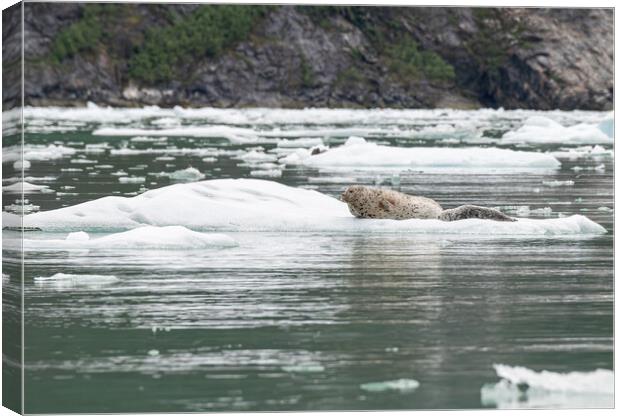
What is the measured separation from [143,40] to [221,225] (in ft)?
163

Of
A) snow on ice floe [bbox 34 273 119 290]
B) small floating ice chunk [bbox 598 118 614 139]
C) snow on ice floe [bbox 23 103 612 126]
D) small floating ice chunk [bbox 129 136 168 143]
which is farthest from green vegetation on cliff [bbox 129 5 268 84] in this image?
snow on ice floe [bbox 34 273 119 290]

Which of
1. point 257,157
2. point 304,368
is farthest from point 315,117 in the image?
point 304,368

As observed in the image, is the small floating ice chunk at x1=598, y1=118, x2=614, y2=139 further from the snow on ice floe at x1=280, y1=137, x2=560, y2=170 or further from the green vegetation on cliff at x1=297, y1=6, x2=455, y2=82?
the green vegetation on cliff at x1=297, y1=6, x2=455, y2=82

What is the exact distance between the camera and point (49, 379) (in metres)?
6.82

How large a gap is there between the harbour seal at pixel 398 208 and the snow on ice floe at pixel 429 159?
27.8 feet

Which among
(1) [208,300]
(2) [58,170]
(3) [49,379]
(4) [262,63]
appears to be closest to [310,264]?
(1) [208,300]

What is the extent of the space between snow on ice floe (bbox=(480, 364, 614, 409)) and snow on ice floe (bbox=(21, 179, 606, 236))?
16.3ft

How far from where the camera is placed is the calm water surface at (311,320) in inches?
265

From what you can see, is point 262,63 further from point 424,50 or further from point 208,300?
point 208,300

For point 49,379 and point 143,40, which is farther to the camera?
point 143,40

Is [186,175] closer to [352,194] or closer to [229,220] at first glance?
[352,194]

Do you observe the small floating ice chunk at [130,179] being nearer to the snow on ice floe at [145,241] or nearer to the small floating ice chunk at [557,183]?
the small floating ice chunk at [557,183]

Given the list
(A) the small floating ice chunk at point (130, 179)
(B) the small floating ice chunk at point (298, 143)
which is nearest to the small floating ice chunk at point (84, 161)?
(A) the small floating ice chunk at point (130, 179)

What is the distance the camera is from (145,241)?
10781mm
